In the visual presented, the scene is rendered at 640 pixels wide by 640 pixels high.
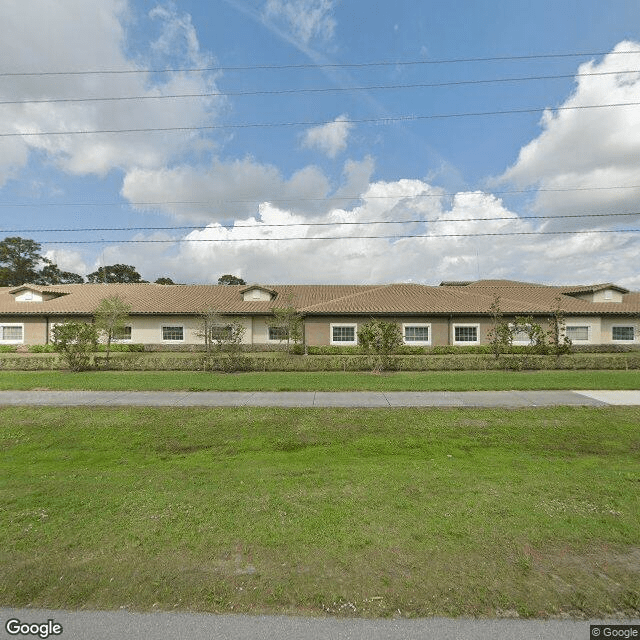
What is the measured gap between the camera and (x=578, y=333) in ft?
86.3

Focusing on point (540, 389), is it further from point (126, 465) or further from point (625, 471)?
point (126, 465)

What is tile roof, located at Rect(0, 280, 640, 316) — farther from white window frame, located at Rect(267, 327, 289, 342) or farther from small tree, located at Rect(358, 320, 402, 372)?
small tree, located at Rect(358, 320, 402, 372)

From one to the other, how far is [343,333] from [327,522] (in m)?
20.7

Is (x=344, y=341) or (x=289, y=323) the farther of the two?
(x=344, y=341)

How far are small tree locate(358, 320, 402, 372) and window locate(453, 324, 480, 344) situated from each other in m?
9.05

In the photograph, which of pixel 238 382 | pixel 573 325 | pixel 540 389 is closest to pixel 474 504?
pixel 540 389

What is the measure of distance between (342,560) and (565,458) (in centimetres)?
544

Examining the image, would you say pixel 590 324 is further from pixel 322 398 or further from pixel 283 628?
pixel 283 628

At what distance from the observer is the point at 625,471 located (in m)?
6.06

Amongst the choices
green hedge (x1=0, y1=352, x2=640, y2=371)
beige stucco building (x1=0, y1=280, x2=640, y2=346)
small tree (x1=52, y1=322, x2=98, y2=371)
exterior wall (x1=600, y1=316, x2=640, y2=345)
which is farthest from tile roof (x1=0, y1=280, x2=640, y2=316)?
small tree (x1=52, y1=322, x2=98, y2=371)

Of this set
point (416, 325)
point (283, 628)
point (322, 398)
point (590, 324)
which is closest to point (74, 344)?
point (322, 398)

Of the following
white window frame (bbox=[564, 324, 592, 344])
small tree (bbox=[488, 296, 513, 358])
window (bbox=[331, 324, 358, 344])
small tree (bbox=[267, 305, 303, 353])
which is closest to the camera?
small tree (bbox=[488, 296, 513, 358])

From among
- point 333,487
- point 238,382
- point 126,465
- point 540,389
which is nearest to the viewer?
point 333,487

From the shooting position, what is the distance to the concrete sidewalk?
11.1 meters
